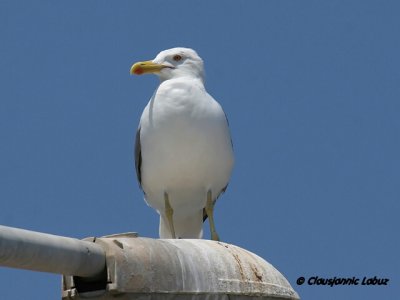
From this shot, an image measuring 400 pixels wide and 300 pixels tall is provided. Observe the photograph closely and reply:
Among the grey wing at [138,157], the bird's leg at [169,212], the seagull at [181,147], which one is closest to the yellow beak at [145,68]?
the seagull at [181,147]

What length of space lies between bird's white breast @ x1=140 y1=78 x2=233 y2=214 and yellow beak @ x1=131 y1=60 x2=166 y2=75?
33cm

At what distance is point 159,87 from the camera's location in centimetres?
1378

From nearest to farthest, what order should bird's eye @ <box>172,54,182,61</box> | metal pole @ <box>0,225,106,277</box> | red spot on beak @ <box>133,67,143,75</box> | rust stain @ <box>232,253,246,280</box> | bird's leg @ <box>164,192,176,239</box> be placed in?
metal pole @ <box>0,225,106,277</box>
rust stain @ <box>232,253,246,280</box>
bird's leg @ <box>164,192,176,239</box>
red spot on beak @ <box>133,67,143,75</box>
bird's eye @ <box>172,54,182,61</box>

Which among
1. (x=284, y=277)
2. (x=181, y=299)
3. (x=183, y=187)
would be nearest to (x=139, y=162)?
(x=183, y=187)

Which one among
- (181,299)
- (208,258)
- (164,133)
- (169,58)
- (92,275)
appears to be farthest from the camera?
(169,58)

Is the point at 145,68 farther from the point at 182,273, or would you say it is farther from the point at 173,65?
the point at 182,273

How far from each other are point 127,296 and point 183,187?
530cm

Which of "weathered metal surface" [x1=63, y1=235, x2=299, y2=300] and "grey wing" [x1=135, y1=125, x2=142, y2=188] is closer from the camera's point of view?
"weathered metal surface" [x1=63, y1=235, x2=299, y2=300]

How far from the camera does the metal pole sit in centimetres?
696

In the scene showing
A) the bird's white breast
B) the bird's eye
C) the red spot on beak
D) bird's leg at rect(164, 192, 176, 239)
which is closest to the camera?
the bird's white breast

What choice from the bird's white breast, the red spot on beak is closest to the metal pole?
the bird's white breast

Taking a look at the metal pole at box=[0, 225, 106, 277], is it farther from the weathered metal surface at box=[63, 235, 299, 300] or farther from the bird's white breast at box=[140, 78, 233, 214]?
the bird's white breast at box=[140, 78, 233, 214]

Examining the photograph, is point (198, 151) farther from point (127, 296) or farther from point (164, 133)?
point (127, 296)

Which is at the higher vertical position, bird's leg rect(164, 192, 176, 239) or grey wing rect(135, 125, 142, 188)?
grey wing rect(135, 125, 142, 188)
